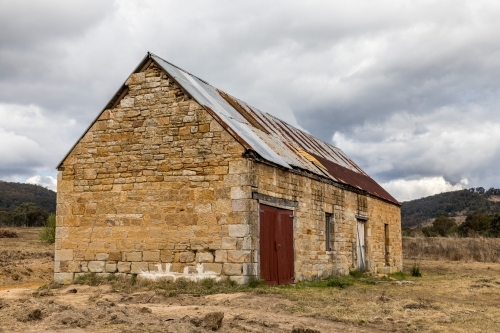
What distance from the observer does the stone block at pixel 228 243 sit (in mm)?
12641

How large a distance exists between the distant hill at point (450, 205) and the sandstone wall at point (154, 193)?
7610 centimetres

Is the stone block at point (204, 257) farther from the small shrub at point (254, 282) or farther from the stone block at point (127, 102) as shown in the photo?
the stone block at point (127, 102)

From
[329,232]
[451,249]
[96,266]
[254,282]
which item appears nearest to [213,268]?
[254,282]

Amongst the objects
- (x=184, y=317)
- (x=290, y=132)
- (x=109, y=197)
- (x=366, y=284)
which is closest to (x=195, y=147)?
(x=109, y=197)

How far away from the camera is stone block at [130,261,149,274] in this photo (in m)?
13.3

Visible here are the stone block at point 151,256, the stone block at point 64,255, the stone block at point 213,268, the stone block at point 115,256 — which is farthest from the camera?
the stone block at point 64,255

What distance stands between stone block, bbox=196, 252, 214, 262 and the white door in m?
7.95

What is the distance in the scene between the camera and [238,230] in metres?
12.6

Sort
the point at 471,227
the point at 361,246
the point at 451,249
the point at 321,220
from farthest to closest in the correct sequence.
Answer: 1. the point at 471,227
2. the point at 451,249
3. the point at 361,246
4. the point at 321,220

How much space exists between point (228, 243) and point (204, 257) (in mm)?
646

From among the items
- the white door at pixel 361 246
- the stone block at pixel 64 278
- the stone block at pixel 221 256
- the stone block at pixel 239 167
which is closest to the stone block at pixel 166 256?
the stone block at pixel 221 256

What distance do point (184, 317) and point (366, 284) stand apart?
8.87 metres

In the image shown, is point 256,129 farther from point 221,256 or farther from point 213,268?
point 213,268

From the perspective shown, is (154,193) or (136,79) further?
(136,79)
